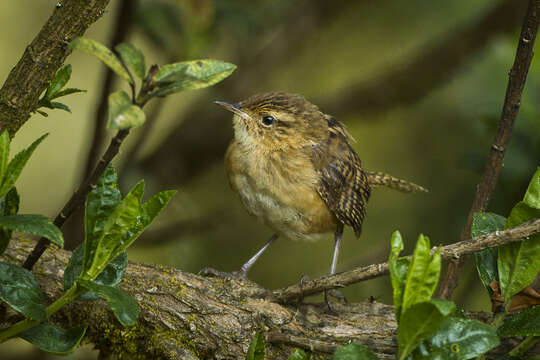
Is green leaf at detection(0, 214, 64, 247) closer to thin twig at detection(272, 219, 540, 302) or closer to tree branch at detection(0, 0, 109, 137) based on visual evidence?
tree branch at detection(0, 0, 109, 137)

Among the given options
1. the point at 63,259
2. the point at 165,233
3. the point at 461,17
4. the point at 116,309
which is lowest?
the point at 116,309

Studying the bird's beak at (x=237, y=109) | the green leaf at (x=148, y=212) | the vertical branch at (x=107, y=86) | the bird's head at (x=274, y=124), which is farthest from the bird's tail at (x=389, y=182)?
the green leaf at (x=148, y=212)

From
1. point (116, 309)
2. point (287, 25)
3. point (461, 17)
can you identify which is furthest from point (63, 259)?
point (461, 17)

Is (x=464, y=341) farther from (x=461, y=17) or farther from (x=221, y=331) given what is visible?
(x=461, y=17)

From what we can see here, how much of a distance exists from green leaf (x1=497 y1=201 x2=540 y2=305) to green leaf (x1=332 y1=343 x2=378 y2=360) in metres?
0.53

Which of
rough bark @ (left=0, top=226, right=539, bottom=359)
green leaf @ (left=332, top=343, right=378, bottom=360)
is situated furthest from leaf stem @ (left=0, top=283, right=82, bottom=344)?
green leaf @ (left=332, top=343, right=378, bottom=360)

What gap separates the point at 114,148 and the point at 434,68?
364 cm

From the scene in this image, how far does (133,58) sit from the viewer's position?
5.27ft

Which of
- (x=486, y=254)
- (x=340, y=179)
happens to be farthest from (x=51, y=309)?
(x=340, y=179)

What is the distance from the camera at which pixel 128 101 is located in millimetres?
1501

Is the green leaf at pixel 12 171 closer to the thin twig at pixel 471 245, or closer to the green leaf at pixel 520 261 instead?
the thin twig at pixel 471 245

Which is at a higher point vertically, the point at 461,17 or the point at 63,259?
the point at 461,17

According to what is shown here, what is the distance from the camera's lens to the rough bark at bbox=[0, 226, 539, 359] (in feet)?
7.52

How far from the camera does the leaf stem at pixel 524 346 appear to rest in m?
2.02
